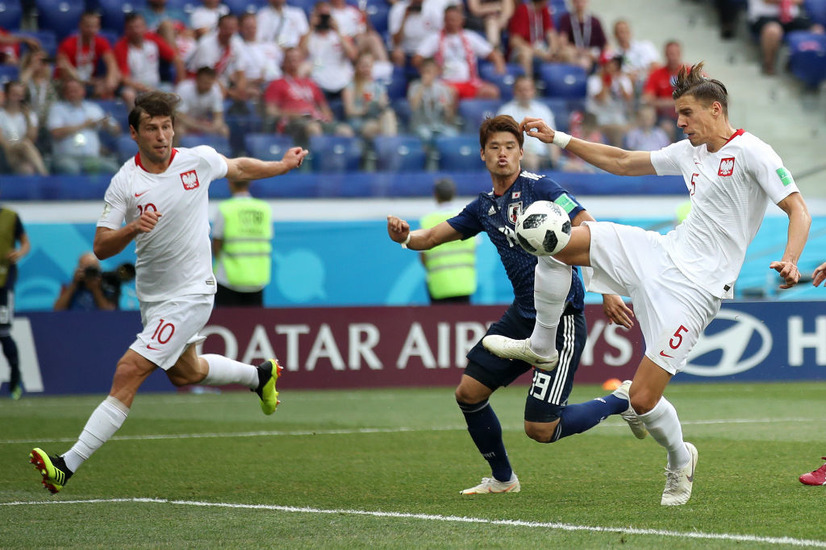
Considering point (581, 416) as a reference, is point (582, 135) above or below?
below

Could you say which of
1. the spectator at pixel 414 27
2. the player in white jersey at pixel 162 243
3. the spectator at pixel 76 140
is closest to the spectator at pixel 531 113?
the spectator at pixel 414 27

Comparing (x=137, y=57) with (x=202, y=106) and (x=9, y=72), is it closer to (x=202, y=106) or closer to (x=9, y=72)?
(x=202, y=106)

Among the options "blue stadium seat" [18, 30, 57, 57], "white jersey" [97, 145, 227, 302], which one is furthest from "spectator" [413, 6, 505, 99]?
"white jersey" [97, 145, 227, 302]

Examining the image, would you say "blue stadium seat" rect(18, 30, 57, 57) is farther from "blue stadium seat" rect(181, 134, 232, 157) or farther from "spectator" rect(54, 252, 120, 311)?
"spectator" rect(54, 252, 120, 311)

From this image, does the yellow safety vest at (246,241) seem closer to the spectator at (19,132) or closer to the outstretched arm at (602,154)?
the spectator at (19,132)

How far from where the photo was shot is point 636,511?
19.1 feet

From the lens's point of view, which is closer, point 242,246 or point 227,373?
point 227,373

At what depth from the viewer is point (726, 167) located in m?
5.87

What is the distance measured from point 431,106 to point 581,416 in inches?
365

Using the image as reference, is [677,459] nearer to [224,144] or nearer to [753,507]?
[753,507]

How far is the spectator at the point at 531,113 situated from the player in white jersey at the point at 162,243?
7657mm

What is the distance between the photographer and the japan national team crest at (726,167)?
19.2 feet

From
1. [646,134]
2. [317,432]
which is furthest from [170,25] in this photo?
[317,432]

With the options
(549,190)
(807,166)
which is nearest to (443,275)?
Result: (807,166)
